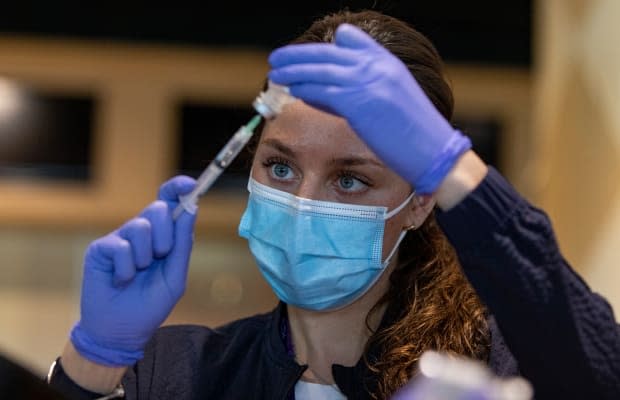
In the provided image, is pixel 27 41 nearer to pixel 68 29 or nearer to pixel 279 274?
pixel 68 29

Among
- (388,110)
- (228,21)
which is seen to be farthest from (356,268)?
(228,21)

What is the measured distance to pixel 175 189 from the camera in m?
1.21

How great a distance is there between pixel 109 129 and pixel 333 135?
94.9 inches

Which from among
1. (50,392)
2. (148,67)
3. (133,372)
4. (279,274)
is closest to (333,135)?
(279,274)

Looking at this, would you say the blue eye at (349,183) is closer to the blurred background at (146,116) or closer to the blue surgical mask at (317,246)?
the blue surgical mask at (317,246)

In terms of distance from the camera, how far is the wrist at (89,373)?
1223 mm

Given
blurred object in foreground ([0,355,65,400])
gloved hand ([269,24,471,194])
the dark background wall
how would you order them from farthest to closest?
the dark background wall
gloved hand ([269,24,471,194])
blurred object in foreground ([0,355,65,400])

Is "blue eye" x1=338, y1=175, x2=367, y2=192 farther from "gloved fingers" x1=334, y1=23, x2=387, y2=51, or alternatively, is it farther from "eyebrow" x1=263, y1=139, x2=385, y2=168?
"gloved fingers" x1=334, y1=23, x2=387, y2=51

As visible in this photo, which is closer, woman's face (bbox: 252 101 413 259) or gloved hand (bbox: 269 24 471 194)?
gloved hand (bbox: 269 24 471 194)

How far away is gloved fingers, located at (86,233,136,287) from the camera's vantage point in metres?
1.13

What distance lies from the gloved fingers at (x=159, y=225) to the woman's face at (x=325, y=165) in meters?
0.22

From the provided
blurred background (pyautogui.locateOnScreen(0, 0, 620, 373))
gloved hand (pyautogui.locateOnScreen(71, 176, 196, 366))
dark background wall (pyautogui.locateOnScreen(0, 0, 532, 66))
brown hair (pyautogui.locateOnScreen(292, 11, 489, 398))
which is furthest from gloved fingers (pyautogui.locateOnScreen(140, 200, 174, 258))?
dark background wall (pyautogui.locateOnScreen(0, 0, 532, 66))

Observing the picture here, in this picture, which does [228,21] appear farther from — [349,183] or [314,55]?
[314,55]

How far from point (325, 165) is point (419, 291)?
0.26 metres
